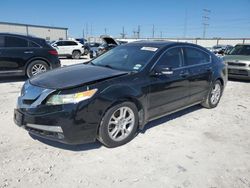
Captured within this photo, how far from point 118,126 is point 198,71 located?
7.50ft

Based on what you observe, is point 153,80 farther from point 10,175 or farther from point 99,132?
point 10,175

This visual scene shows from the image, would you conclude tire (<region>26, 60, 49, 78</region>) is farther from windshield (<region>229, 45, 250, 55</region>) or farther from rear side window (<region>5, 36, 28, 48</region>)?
windshield (<region>229, 45, 250, 55</region>)

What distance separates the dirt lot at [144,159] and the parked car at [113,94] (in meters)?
0.30

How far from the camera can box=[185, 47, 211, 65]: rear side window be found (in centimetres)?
482

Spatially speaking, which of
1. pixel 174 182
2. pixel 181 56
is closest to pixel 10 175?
pixel 174 182

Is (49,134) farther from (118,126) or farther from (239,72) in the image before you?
(239,72)

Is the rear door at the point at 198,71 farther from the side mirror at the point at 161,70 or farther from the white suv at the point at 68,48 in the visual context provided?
the white suv at the point at 68,48

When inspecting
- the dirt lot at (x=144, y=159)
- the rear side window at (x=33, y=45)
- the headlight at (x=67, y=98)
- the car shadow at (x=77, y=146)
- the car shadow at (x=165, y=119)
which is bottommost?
the dirt lot at (x=144, y=159)

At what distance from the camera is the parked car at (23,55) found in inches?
307

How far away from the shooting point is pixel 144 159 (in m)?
3.32

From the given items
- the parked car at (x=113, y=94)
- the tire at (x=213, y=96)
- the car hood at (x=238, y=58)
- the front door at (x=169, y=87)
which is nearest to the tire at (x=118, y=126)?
the parked car at (x=113, y=94)

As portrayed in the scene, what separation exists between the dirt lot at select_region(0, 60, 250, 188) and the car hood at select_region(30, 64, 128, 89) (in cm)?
92

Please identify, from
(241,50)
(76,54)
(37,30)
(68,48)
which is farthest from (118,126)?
(37,30)

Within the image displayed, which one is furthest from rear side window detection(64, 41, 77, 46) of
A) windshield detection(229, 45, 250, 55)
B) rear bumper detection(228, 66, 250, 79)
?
rear bumper detection(228, 66, 250, 79)
